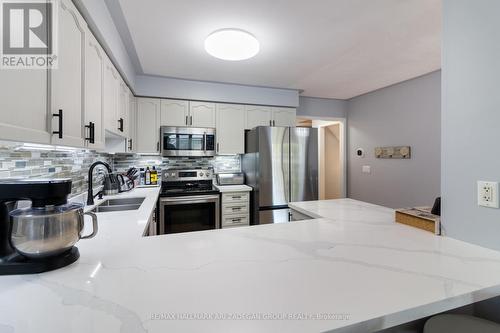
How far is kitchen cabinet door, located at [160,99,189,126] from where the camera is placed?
3265 millimetres

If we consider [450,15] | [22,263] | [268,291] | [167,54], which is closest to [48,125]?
[22,263]

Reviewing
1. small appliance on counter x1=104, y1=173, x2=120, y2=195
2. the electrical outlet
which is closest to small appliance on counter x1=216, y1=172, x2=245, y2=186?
small appliance on counter x1=104, y1=173, x2=120, y2=195

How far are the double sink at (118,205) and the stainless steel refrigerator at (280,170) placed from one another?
1.50m

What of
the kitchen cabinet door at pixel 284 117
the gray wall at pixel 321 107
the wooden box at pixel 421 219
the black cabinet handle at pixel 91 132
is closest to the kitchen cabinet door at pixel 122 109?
the black cabinet handle at pixel 91 132

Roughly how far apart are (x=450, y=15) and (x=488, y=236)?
3.41 ft

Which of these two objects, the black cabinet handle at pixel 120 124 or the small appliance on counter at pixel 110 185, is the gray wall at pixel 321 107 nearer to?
the black cabinet handle at pixel 120 124

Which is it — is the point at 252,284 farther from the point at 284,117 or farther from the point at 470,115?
the point at 284,117

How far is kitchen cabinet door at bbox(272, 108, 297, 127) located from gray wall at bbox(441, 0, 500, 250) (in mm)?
2635

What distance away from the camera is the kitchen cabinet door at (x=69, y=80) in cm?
108

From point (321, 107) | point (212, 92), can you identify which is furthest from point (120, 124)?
point (321, 107)

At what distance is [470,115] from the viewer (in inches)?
40.8

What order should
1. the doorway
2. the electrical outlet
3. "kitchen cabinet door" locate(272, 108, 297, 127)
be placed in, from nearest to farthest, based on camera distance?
1. the electrical outlet
2. "kitchen cabinet door" locate(272, 108, 297, 127)
3. the doorway

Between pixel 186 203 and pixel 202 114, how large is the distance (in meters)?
1.33

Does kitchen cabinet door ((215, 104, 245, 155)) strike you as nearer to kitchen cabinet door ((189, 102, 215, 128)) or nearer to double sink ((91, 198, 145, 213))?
kitchen cabinet door ((189, 102, 215, 128))
